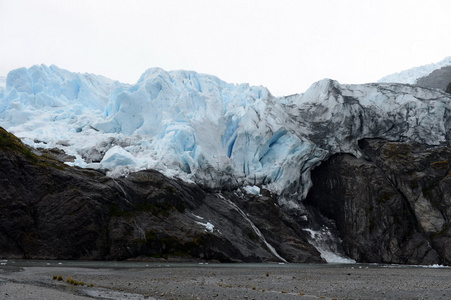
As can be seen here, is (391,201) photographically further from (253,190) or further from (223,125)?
(223,125)

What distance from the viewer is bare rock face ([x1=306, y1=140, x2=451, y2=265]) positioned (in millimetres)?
60094

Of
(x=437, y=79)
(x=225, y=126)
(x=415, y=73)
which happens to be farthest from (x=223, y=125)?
(x=415, y=73)

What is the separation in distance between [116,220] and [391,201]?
42.5 meters

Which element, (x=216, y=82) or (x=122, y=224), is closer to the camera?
(x=122, y=224)

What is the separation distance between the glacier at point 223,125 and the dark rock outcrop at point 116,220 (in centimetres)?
598

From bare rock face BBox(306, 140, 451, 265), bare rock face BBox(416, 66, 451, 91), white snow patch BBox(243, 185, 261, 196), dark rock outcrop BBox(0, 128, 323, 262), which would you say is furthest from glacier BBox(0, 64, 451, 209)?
bare rock face BBox(416, 66, 451, 91)

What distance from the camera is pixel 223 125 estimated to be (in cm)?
7238

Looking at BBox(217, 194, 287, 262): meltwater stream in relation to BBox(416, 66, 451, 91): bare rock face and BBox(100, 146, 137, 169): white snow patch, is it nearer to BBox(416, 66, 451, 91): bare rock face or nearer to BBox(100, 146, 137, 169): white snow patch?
BBox(100, 146, 137, 169): white snow patch

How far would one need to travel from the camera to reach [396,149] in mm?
69375

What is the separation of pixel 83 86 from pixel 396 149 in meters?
63.4

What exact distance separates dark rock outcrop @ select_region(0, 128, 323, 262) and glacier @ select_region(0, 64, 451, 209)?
598 centimetres

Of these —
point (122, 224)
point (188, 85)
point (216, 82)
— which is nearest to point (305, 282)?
point (122, 224)

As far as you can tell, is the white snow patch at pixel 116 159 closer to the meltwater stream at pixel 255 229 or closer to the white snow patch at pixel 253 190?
the meltwater stream at pixel 255 229

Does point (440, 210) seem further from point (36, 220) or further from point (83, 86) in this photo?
point (83, 86)
